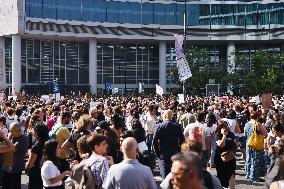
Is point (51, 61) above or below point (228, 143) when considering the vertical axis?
above

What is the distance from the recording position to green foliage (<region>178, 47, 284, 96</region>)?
67188 mm

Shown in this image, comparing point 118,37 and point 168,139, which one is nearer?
point 168,139

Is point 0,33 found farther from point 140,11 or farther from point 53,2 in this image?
point 140,11

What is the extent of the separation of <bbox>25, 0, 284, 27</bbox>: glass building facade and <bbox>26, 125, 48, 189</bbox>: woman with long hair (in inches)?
2608

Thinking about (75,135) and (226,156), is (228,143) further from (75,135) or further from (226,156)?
(75,135)

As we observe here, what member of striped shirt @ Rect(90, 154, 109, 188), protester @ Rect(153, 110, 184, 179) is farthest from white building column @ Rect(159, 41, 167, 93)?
striped shirt @ Rect(90, 154, 109, 188)

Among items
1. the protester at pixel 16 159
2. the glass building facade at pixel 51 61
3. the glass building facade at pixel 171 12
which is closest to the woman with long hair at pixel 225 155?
the protester at pixel 16 159

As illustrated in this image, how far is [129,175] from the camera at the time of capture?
6883mm

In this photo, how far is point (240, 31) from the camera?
3206 inches

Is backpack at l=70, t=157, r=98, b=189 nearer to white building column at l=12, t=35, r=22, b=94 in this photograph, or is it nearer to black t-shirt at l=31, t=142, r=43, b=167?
black t-shirt at l=31, t=142, r=43, b=167

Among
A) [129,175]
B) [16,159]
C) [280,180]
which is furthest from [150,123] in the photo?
[280,180]

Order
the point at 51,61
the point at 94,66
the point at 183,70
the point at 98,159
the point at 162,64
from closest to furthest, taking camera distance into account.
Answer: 1. the point at 98,159
2. the point at 183,70
3. the point at 94,66
4. the point at 51,61
5. the point at 162,64

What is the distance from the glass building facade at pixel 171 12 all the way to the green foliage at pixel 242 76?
12.3 meters

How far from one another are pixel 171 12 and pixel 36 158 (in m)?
74.0
